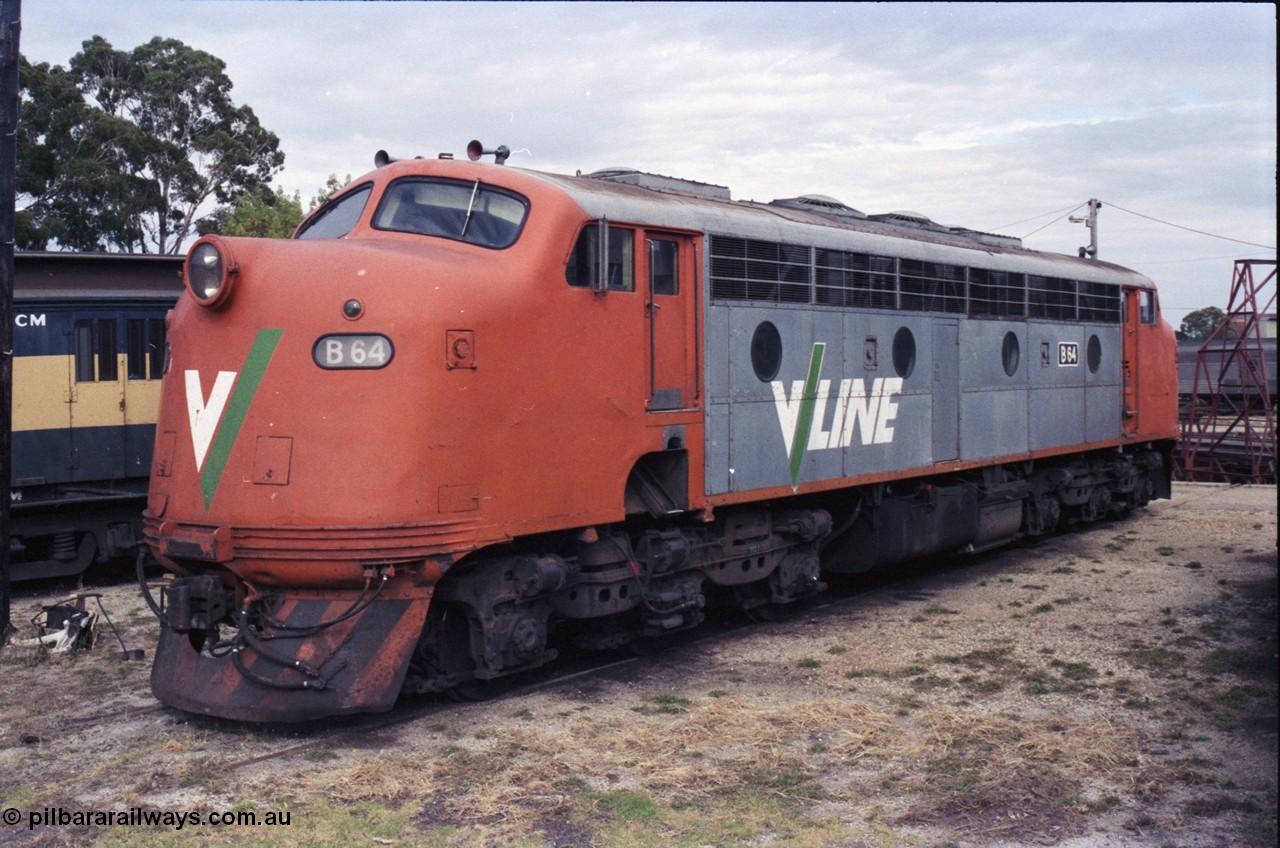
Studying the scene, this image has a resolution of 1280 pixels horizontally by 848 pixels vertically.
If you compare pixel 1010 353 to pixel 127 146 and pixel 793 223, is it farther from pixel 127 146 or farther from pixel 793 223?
pixel 127 146

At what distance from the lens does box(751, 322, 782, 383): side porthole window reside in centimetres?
958

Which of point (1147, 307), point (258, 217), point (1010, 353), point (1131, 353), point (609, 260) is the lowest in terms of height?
point (1010, 353)

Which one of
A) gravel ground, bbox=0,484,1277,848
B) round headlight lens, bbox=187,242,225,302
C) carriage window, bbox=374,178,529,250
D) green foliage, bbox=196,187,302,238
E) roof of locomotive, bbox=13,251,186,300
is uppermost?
green foliage, bbox=196,187,302,238

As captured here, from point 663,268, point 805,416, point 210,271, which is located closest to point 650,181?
point 663,268

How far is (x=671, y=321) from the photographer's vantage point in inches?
346

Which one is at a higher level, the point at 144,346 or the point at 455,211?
the point at 455,211

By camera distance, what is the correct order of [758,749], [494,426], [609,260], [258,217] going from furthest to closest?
[258,217], [609,260], [494,426], [758,749]

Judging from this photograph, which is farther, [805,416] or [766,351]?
[805,416]

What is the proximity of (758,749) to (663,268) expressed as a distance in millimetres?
3598

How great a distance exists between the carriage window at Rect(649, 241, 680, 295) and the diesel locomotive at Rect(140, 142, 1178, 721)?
0.02 m

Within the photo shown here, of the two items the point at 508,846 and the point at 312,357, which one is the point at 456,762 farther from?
the point at 312,357

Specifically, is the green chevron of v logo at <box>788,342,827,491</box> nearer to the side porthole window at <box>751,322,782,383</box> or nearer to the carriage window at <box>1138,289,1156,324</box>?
the side porthole window at <box>751,322,782,383</box>

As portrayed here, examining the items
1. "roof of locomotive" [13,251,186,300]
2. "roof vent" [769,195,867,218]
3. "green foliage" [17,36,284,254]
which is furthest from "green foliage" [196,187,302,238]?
"roof vent" [769,195,867,218]

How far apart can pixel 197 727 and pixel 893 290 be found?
727 centimetres
